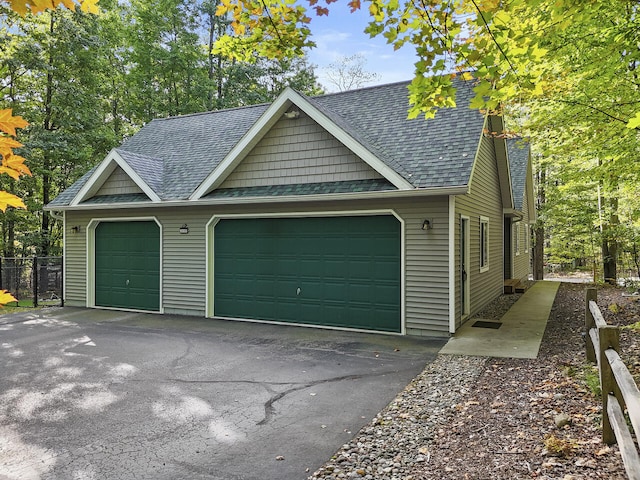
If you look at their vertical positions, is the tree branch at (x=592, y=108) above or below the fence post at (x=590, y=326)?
above

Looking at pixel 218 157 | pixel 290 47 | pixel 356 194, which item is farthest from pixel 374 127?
pixel 290 47

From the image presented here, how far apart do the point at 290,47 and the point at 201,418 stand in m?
3.88

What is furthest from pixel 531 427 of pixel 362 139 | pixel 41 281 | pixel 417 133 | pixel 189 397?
pixel 41 281

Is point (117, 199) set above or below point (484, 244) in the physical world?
above

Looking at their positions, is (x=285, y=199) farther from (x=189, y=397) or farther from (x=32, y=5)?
(x=32, y=5)

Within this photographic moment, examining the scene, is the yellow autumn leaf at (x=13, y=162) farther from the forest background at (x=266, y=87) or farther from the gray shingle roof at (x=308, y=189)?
the gray shingle roof at (x=308, y=189)

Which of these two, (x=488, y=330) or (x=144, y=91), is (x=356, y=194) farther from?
(x=144, y=91)

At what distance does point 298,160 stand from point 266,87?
17.2m

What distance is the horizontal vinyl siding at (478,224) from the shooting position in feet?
31.3

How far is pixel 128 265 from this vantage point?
1169cm

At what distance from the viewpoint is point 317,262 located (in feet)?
31.2

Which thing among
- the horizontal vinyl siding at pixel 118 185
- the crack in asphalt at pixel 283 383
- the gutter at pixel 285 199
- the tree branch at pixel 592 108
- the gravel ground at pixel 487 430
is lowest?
the crack in asphalt at pixel 283 383

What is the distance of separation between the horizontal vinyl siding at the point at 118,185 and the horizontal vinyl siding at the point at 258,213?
543 mm

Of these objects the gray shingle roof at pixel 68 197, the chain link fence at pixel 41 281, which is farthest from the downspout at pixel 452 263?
the chain link fence at pixel 41 281
